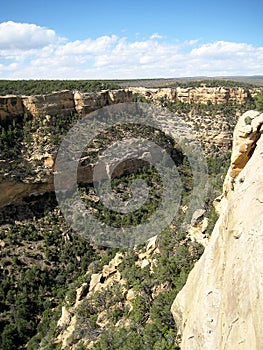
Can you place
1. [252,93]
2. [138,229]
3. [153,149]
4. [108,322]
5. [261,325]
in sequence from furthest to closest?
[252,93] < [153,149] < [138,229] < [108,322] < [261,325]

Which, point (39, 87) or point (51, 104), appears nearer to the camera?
point (51, 104)

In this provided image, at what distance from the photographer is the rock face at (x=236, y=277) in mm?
8195

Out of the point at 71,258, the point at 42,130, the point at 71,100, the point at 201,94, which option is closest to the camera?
the point at 71,258

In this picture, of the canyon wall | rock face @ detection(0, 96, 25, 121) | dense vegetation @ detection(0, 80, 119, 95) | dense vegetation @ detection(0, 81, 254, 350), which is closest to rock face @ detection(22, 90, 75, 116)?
the canyon wall

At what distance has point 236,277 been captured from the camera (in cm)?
923

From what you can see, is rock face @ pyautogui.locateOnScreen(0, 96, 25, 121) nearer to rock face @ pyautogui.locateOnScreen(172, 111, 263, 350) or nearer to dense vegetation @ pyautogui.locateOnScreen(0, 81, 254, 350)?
dense vegetation @ pyautogui.locateOnScreen(0, 81, 254, 350)

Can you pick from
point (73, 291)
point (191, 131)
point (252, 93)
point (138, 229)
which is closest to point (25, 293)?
point (73, 291)

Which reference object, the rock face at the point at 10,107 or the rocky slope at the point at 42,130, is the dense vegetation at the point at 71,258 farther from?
the rock face at the point at 10,107

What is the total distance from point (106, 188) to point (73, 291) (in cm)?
1920

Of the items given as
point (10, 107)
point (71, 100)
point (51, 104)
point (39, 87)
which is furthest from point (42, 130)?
point (39, 87)

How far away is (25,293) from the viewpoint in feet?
104

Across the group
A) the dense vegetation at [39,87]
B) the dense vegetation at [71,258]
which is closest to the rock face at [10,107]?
the dense vegetation at [71,258]

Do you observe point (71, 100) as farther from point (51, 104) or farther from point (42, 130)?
point (42, 130)

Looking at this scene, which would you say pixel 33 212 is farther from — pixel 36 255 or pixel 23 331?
pixel 23 331
